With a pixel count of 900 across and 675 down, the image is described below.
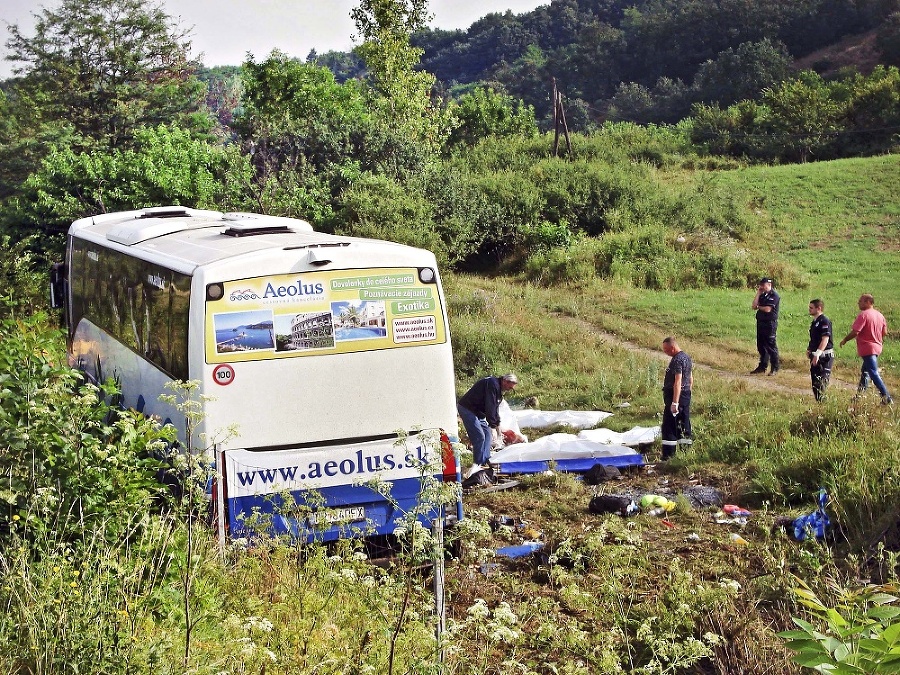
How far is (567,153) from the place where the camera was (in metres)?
43.0

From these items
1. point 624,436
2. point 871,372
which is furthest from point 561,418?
point 871,372

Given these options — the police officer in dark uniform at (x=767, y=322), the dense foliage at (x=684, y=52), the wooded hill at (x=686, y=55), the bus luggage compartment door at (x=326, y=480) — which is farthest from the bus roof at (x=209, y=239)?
the dense foliage at (x=684, y=52)

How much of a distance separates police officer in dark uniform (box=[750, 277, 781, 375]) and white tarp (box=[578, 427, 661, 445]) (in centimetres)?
497

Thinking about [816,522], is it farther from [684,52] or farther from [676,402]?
[684,52]

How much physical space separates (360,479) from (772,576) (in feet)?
11.5

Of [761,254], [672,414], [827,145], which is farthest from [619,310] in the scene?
[827,145]

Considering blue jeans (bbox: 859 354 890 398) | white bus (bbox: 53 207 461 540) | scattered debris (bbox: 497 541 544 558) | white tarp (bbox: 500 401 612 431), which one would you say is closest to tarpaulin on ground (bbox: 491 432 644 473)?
white tarp (bbox: 500 401 612 431)

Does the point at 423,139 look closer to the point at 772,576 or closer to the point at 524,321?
the point at 524,321

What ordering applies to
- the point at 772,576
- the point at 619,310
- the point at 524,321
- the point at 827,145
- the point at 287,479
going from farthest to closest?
the point at 827,145
the point at 619,310
the point at 524,321
the point at 287,479
the point at 772,576

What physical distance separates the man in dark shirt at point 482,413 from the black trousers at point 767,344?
296 inches

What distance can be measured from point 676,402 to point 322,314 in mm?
5534

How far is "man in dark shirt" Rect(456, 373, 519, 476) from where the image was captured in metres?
11.7

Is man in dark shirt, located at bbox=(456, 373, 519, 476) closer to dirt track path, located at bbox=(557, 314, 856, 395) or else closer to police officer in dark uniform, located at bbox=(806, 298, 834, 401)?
police officer in dark uniform, located at bbox=(806, 298, 834, 401)

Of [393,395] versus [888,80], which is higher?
[888,80]
